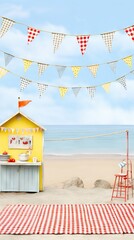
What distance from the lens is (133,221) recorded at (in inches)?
344

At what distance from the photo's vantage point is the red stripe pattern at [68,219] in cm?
808

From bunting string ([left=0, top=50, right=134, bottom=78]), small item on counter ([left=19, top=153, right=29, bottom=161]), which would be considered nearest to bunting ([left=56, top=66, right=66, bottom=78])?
bunting string ([left=0, top=50, right=134, bottom=78])

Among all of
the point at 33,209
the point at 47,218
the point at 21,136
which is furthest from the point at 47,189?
the point at 47,218

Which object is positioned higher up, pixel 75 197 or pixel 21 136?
pixel 21 136

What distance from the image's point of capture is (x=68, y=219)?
8.97 metres

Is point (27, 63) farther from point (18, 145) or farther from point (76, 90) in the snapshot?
point (18, 145)

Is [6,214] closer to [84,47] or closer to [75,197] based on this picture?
[75,197]

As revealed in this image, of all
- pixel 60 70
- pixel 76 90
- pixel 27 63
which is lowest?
pixel 76 90

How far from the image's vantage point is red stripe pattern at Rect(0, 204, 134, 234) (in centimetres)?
808

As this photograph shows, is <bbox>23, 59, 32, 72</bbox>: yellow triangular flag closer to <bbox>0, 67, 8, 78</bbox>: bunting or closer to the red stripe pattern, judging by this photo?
<bbox>0, 67, 8, 78</bbox>: bunting

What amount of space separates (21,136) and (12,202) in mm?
2607

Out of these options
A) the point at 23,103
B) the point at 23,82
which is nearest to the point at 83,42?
the point at 23,82

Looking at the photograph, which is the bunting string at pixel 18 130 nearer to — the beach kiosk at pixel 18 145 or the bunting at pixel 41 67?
the beach kiosk at pixel 18 145

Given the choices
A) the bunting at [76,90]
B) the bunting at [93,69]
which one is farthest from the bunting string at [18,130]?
the bunting at [93,69]
